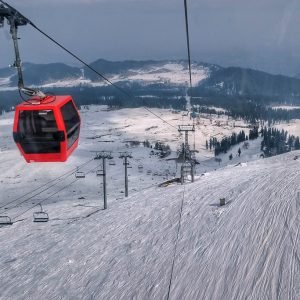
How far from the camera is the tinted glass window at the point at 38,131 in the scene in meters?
9.98

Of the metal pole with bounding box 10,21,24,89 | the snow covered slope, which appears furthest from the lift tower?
the snow covered slope

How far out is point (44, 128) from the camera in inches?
400

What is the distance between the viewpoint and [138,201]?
123 ft

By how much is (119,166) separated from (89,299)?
97.4 meters

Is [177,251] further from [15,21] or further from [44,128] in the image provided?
[15,21]

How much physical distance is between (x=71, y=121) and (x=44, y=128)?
982 mm

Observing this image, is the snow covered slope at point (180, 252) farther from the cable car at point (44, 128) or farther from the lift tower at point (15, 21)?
the lift tower at point (15, 21)

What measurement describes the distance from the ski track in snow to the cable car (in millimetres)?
7292

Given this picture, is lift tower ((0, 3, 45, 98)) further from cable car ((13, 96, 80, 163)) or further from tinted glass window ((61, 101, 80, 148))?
tinted glass window ((61, 101, 80, 148))

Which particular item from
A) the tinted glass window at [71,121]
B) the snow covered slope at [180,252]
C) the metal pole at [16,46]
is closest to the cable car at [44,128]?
the tinted glass window at [71,121]

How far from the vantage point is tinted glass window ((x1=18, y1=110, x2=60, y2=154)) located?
9.98m

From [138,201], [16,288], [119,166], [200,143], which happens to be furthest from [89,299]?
[200,143]

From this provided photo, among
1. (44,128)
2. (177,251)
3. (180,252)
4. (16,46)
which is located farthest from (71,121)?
(177,251)

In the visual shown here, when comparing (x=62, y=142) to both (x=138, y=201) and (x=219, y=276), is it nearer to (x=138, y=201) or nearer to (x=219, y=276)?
(x=219, y=276)
